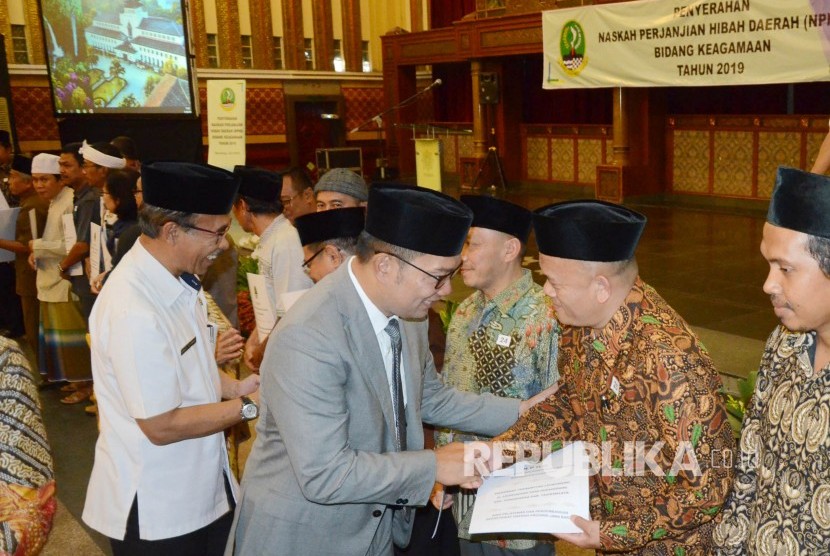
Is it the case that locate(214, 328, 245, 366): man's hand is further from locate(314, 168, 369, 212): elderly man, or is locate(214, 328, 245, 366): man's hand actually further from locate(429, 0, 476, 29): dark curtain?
locate(429, 0, 476, 29): dark curtain

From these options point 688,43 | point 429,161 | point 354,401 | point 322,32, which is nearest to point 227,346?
point 354,401

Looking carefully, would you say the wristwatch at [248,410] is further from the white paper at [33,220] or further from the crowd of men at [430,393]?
the white paper at [33,220]

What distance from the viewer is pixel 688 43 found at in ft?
26.5

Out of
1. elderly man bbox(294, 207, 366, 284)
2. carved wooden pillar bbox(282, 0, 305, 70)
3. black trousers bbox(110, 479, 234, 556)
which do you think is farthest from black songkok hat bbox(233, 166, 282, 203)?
carved wooden pillar bbox(282, 0, 305, 70)

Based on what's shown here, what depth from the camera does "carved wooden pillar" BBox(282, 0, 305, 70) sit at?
53.9ft

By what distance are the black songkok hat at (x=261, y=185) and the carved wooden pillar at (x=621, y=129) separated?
8.52 m

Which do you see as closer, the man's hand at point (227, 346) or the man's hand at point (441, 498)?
the man's hand at point (441, 498)

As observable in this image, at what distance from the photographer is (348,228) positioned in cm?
262

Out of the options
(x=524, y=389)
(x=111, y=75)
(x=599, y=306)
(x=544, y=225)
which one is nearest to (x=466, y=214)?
(x=544, y=225)

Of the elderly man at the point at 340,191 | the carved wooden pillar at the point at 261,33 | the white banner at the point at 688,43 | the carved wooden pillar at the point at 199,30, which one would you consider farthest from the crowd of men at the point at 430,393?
the carved wooden pillar at the point at 261,33

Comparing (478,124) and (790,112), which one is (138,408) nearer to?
(790,112)

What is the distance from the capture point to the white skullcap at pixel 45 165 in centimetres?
512

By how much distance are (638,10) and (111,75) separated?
5863 mm

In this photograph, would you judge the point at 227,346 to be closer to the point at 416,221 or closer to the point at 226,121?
the point at 416,221
